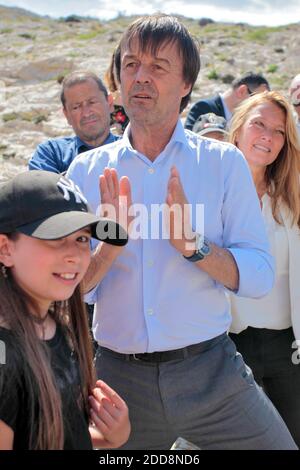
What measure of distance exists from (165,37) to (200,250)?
0.94 m

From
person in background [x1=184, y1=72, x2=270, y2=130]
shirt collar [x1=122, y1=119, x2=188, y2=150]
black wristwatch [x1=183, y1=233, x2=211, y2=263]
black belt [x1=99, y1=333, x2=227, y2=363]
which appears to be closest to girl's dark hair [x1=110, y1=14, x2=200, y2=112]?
shirt collar [x1=122, y1=119, x2=188, y2=150]

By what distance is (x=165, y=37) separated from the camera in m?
2.61

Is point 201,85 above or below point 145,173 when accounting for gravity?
below

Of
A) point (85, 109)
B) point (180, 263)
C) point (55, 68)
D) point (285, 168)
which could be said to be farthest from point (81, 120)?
point (55, 68)

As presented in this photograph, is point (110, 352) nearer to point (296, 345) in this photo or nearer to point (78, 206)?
point (78, 206)

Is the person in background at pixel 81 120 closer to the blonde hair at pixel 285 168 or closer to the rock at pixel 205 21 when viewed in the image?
the blonde hair at pixel 285 168

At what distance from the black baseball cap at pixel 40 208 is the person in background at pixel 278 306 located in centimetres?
171

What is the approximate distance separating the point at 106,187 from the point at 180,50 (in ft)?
2.34

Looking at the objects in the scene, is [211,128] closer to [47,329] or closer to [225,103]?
[225,103]

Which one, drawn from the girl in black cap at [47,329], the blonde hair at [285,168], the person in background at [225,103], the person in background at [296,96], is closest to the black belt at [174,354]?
the girl in black cap at [47,329]

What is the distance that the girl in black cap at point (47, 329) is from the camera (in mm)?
1870

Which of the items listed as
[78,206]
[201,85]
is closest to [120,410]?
[78,206]

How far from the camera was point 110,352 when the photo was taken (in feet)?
8.84

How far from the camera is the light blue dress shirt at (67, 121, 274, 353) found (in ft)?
8.32
